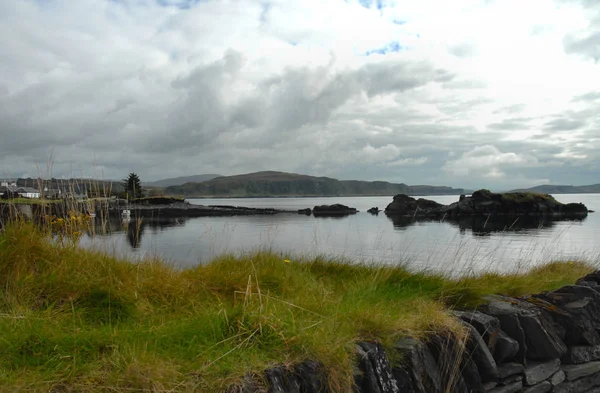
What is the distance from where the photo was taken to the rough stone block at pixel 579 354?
19.7 ft

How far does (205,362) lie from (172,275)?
8.94ft

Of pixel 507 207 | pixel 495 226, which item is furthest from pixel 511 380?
pixel 507 207

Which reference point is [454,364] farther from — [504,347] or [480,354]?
[504,347]

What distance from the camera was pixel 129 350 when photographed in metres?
3.70

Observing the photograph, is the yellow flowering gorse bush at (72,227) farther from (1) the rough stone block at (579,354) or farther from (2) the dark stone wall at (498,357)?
(1) the rough stone block at (579,354)

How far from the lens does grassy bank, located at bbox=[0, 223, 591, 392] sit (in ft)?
11.5

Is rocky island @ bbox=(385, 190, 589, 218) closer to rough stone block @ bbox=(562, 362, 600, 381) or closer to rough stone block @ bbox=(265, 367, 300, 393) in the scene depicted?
rough stone block @ bbox=(562, 362, 600, 381)

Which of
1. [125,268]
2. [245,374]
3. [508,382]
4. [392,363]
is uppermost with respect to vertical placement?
[125,268]

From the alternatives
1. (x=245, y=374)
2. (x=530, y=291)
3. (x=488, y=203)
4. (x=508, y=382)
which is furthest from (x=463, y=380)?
(x=488, y=203)

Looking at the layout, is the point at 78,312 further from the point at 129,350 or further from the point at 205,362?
the point at 205,362

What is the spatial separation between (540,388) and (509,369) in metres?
0.65

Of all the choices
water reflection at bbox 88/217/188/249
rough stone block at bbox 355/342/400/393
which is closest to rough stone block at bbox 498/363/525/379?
rough stone block at bbox 355/342/400/393

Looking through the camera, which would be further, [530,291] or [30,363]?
[530,291]

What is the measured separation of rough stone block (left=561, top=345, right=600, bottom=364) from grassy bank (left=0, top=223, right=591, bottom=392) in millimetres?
1308
